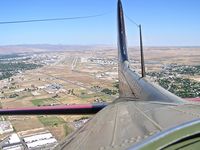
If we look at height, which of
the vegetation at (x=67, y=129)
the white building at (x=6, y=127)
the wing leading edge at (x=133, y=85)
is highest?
the wing leading edge at (x=133, y=85)

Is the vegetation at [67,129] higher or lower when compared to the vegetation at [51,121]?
higher

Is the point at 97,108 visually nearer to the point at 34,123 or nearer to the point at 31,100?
the point at 34,123

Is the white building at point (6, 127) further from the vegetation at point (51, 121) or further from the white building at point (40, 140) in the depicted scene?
the white building at point (40, 140)

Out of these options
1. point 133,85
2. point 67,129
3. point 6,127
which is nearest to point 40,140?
point 67,129

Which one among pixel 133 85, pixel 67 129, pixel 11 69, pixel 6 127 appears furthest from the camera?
pixel 11 69

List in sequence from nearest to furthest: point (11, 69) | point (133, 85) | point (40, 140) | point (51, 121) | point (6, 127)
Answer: point (133, 85), point (40, 140), point (6, 127), point (51, 121), point (11, 69)

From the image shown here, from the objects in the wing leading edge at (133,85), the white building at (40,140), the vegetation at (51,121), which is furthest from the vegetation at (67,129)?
the wing leading edge at (133,85)

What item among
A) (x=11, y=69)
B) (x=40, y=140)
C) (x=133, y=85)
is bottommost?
(x=11, y=69)

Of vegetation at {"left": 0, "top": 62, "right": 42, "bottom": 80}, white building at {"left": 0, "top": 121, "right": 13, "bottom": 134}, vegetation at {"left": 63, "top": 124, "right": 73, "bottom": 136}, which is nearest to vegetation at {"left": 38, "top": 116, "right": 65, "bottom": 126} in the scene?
vegetation at {"left": 63, "top": 124, "right": 73, "bottom": 136}

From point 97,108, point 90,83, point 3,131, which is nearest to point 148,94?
point 97,108

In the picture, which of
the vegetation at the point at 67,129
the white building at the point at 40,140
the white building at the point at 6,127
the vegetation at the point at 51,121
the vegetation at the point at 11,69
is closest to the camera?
the white building at the point at 40,140

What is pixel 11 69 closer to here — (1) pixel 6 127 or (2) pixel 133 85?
(1) pixel 6 127

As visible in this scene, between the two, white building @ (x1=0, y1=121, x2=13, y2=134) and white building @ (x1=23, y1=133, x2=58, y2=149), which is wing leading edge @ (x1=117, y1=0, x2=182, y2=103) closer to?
white building @ (x1=23, y1=133, x2=58, y2=149)
